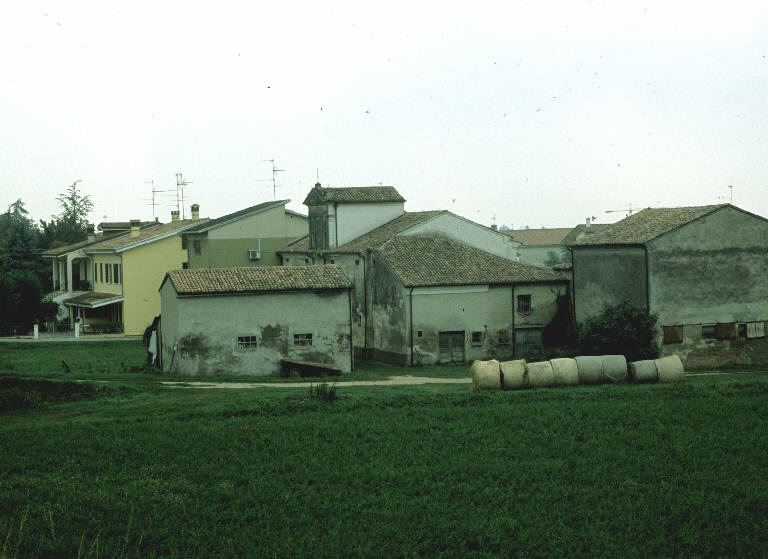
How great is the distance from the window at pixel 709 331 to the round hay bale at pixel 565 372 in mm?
11354

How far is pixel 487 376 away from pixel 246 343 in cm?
1112

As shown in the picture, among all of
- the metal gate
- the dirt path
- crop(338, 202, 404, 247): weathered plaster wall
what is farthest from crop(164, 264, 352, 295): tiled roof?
crop(338, 202, 404, 247): weathered plaster wall

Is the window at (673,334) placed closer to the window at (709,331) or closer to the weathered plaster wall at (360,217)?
the window at (709,331)

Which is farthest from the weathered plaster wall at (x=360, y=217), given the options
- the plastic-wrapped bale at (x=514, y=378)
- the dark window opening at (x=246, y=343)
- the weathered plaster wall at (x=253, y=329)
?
the plastic-wrapped bale at (x=514, y=378)

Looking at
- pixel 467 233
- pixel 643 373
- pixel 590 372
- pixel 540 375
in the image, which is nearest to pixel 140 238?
pixel 467 233

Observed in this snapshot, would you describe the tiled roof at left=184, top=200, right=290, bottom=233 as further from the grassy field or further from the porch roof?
the grassy field

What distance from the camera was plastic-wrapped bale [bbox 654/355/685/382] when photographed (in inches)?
1128

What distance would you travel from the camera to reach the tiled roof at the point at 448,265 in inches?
1588

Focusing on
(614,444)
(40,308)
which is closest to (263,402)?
(614,444)

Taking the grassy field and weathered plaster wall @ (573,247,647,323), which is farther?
weathered plaster wall @ (573,247,647,323)

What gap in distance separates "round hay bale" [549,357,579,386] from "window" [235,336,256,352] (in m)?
12.1

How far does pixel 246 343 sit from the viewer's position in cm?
3450

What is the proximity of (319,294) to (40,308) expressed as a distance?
30.7m

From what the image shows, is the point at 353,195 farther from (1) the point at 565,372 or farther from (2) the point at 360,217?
(1) the point at 565,372
